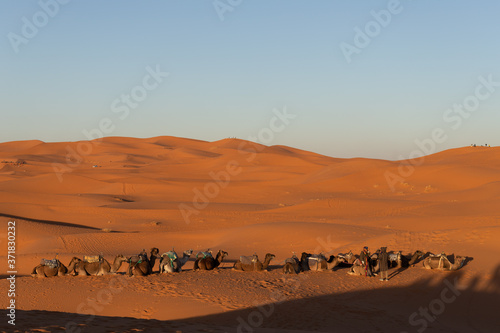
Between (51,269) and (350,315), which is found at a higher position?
(51,269)

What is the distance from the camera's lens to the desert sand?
11.9 metres

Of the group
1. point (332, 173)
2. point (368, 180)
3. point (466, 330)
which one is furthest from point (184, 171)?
point (466, 330)

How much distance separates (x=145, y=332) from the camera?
889cm

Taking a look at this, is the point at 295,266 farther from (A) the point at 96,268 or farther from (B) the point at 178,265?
(A) the point at 96,268

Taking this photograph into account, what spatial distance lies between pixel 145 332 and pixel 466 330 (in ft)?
24.1

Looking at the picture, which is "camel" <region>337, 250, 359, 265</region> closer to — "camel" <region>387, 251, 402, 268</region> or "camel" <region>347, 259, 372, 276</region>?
"camel" <region>347, 259, 372, 276</region>

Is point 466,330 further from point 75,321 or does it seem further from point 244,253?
point 244,253

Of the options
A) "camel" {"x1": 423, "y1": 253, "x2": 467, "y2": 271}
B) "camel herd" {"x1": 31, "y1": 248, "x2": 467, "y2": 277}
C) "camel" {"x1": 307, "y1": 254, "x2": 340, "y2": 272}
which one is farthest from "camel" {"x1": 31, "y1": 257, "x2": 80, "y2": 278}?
"camel" {"x1": 423, "y1": 253, "x2": 467, "y2": 271}

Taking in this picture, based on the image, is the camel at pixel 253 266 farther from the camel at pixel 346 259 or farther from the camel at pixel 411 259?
the camel at pixel 411 259
